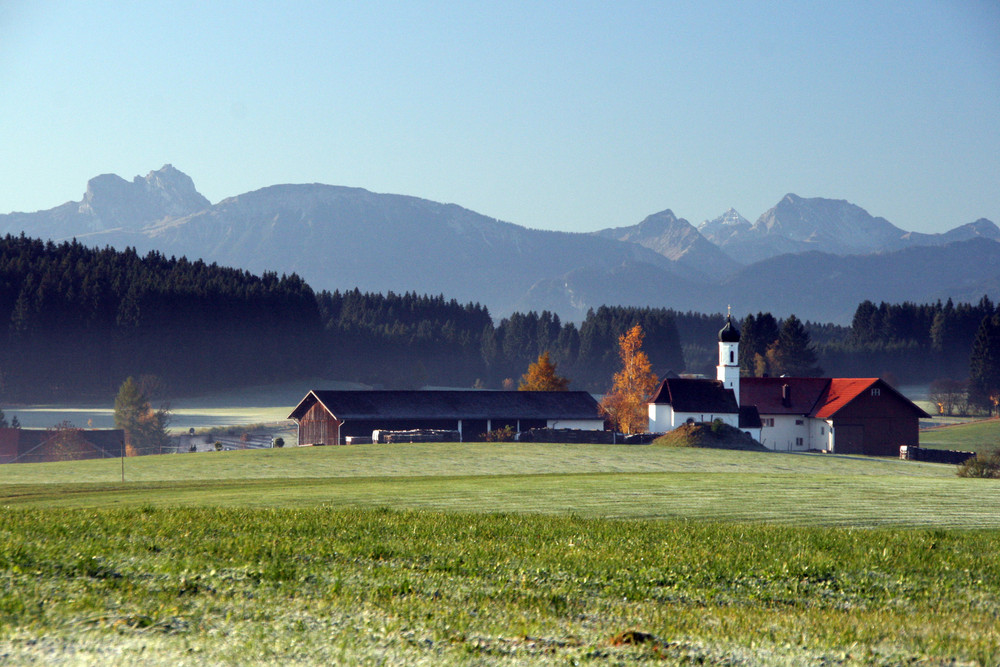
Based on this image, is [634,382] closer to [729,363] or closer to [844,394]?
[729,363]

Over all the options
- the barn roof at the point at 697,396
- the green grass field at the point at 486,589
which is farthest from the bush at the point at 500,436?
the green grass field at the point at 486,589

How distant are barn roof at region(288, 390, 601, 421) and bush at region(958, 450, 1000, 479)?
133 feet

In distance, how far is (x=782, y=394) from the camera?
10106 centimetres

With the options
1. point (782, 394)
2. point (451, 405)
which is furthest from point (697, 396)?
point (451, 405)

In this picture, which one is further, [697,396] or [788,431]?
[788,431]

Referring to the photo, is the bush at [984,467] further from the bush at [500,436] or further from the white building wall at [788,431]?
the white building wall at [788,431]

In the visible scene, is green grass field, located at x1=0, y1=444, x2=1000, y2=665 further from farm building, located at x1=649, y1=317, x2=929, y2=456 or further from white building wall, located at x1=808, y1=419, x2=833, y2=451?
white building wall, located at x1=808, y1=419, x2=833, y2=451

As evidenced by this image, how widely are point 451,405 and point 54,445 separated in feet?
115

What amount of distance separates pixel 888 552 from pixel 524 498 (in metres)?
15.0

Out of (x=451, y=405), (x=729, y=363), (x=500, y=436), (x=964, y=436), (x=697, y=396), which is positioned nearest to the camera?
(x=500, y=436)

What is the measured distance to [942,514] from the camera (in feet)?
82.5

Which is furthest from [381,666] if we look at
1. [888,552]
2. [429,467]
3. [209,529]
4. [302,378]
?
[302,378]

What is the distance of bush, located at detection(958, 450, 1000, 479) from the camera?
54969 millimetres

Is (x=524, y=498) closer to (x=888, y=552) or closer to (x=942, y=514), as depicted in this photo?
(x=942, y=514)
